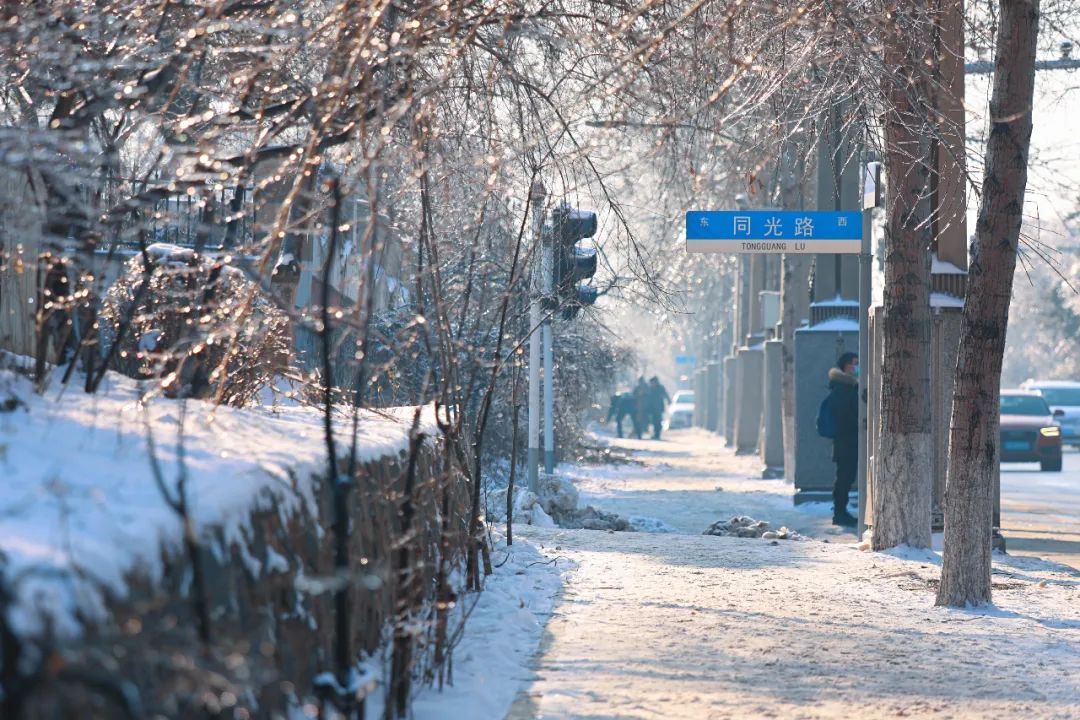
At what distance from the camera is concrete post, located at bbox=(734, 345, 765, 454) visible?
3409 centimetres

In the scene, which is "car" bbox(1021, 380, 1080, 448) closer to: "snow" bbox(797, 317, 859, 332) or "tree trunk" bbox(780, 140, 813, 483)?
"tree trunk" bbox(780, 140, 813, 483)

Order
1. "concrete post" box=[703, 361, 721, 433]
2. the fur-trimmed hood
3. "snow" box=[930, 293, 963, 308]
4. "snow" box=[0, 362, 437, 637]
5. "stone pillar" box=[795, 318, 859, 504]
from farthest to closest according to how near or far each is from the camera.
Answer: "concrete post" box=[703, 361, 721, 433] → "stone pillar" box=[795, 318, 859, 504] → the fur-trimmed hood → "snow" box=[930, 293, 963, 308] → "snow" box=[0, 362, 437, 637]

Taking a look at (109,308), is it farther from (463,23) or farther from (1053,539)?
(1053,539)

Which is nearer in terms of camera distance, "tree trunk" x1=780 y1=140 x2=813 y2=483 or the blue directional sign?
the blue directional sign

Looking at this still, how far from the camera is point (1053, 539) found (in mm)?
14531

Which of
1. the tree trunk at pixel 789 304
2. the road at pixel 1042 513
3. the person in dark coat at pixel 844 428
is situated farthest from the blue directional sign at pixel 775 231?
the tree trunk at pixel 789 304

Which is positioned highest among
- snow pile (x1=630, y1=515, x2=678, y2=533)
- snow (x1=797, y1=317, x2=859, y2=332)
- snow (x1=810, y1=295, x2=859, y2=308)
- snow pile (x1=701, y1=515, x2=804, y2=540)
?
snow (x1=810, y1=295, x2=859, y2=308)

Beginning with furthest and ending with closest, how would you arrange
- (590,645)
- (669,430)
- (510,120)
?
(669,430) < (510,120) < (590,645)

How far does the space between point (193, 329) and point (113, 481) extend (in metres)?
3.08

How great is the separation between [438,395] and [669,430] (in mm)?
65935

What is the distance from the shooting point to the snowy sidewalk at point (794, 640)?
5734 mm

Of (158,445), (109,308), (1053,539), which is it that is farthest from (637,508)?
(158,445)

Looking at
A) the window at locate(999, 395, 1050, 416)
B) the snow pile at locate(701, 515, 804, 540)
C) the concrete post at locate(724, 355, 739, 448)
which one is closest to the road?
the window at locate(999, 395, 1050, 416)

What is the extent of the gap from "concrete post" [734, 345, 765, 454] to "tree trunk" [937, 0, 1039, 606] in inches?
973
